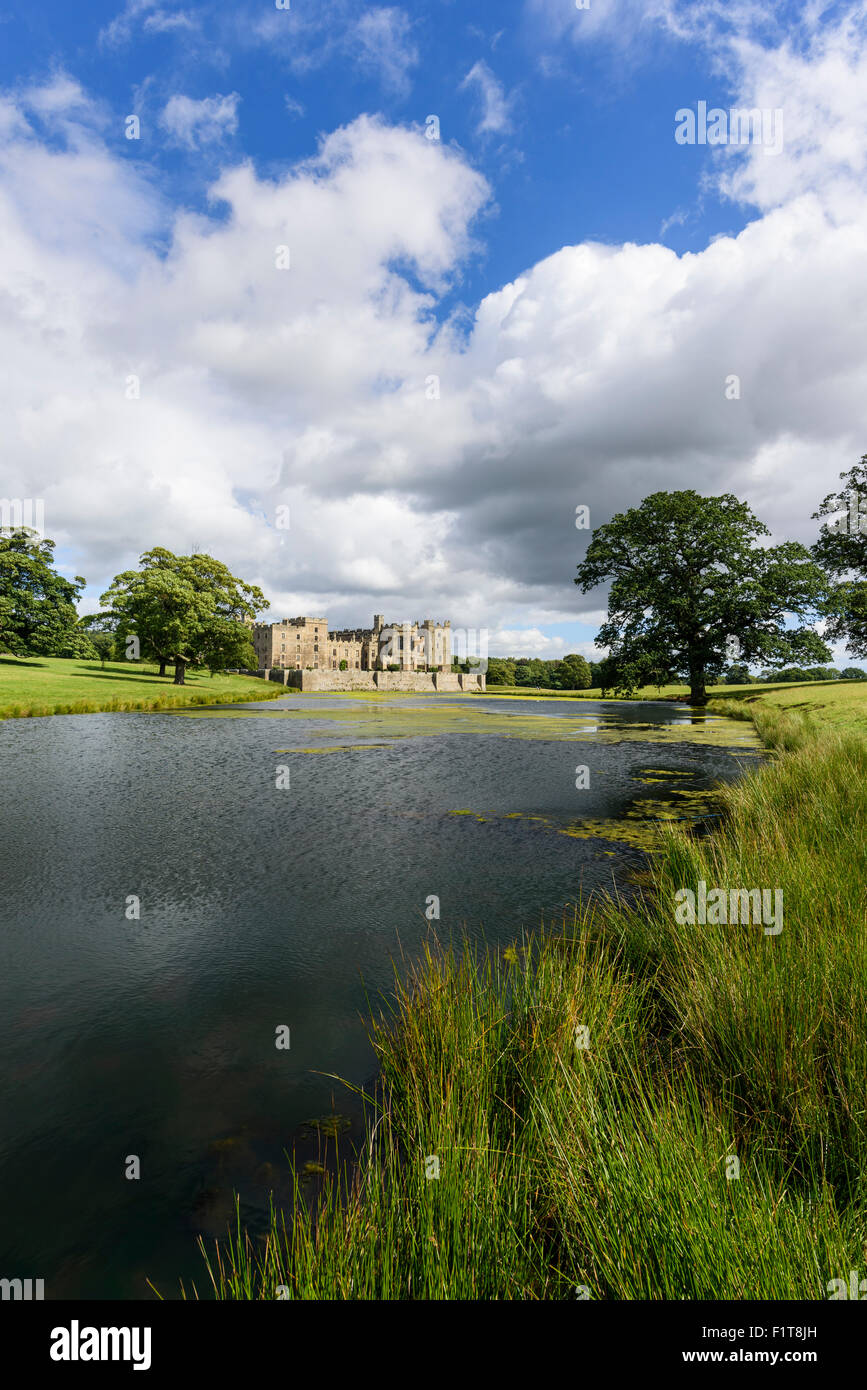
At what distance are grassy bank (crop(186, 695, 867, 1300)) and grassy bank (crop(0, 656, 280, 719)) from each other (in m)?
33.7

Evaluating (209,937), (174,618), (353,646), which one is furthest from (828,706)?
(353,646)

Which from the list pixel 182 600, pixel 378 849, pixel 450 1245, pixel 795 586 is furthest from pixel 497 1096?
pixel 182 600

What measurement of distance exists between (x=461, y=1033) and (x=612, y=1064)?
3.51ft

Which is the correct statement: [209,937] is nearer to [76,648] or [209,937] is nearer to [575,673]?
[76,648]

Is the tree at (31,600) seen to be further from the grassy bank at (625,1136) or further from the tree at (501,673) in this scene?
the tree at (501,673)

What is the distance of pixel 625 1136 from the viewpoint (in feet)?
9.27

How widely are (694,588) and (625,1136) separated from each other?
138 feet

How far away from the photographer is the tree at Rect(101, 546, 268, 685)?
5409 centimetres

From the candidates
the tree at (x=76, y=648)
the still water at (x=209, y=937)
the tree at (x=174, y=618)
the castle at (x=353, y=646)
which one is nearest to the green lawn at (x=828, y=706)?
the still water at (x=209, y=937)

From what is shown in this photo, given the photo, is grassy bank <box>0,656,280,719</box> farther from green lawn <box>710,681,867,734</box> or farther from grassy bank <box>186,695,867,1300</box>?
green lawn <box>710,681,867,734</box>

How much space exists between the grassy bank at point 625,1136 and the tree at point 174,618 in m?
55.1

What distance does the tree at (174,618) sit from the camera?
2130 inches

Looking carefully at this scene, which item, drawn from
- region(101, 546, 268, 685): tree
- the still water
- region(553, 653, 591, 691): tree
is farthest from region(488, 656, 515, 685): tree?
the still water
